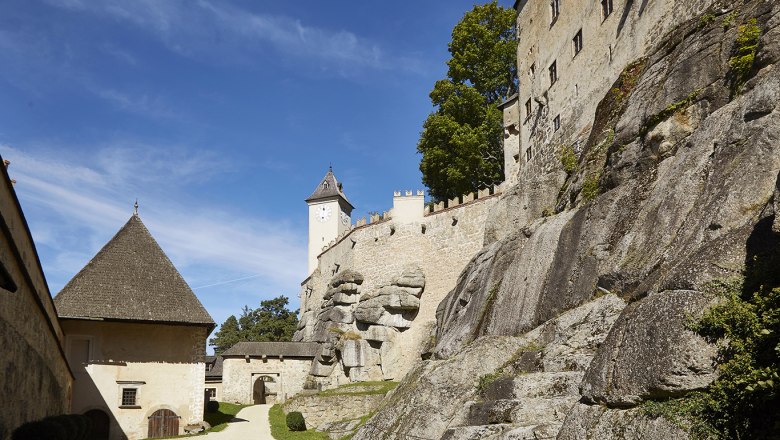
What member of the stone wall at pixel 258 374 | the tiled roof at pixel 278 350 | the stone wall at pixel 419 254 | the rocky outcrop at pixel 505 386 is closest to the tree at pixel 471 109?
the stone wall at pixel 419 254

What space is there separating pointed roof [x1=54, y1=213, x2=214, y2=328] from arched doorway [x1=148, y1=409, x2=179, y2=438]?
11.3 feet

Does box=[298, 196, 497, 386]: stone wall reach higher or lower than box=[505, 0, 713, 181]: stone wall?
lower

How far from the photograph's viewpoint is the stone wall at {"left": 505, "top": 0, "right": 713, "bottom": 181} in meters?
18.2

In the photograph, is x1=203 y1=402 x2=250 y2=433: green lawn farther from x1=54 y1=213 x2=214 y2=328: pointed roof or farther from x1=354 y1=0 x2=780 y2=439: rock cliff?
x1=354 y1=0 x2=780 y2=439: rock cliff

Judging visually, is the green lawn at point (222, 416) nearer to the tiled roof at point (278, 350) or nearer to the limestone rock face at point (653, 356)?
the tiled roof at point (278, 350)

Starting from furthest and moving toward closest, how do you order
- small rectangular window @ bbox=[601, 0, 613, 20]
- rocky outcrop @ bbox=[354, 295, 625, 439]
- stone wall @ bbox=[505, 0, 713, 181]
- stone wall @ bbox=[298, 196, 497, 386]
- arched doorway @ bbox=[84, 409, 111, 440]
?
stone wall @ bbox=[298, 196, 497, 386], arched doorway @ bbox=[84, 409, 111, 440], small rectangular window @ bbox=[601, 0, 613, 20], stone wall @ bbox=[505, 0, 713, 181], rocky outcrop @ bbox=[354, 295, 625, 439]

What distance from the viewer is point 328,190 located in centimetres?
5959

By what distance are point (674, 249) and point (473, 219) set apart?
23.4 meters

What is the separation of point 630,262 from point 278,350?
32.6m

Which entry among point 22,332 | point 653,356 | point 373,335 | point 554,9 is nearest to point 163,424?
point 22,332

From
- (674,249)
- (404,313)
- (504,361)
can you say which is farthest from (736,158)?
(404,313)

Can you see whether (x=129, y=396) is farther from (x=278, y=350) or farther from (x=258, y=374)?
(x=278, y=350)

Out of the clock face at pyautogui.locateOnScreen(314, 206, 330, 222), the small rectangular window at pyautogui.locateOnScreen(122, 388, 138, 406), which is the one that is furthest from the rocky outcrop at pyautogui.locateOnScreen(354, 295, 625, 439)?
the clock face at pyautogui.locateOnScreen(314, 206, 330, 222)

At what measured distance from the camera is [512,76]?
40812 mm
